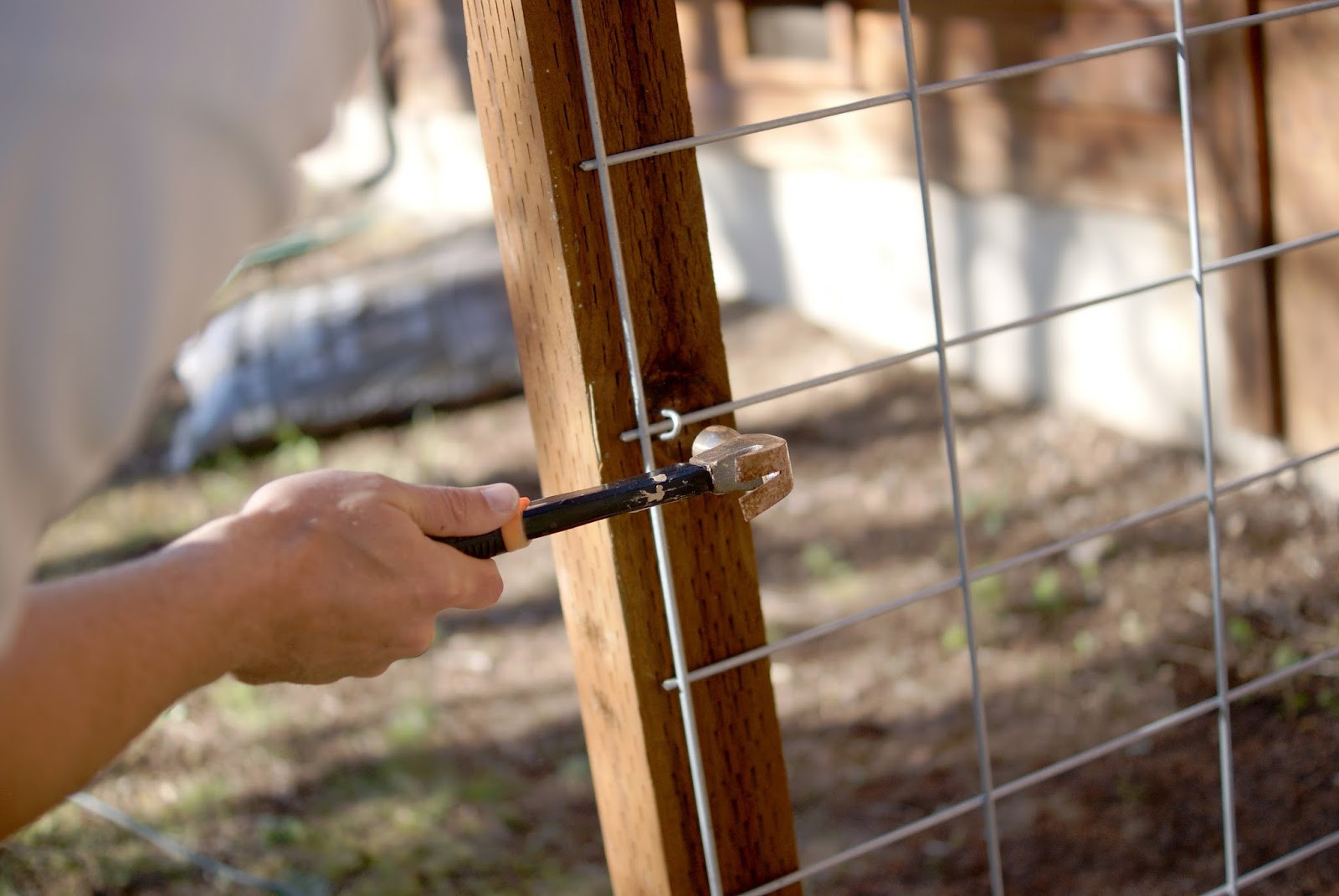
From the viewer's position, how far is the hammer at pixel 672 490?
2.69ft

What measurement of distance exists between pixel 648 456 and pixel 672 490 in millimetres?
87

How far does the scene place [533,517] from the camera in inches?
32.8

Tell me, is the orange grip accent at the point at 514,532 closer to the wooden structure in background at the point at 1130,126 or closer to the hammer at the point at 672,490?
the hammer at the point at 672,490

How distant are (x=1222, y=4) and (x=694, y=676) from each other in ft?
7.43

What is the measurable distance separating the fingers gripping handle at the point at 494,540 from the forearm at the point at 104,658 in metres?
0.17

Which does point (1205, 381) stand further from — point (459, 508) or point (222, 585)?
point (222, 585)

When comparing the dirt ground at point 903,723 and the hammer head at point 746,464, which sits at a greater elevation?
the hammer head at point 746,464

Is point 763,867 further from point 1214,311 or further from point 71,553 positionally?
point 71,553

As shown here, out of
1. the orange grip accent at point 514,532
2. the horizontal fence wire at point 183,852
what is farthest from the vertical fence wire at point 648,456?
the horizontal fence wire at point 183,852

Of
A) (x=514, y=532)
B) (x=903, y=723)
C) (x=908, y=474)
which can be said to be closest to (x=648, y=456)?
(x=514, y=532)

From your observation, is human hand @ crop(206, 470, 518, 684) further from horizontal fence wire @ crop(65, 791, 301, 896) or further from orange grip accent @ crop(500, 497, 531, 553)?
horizontal fence wire @ crop(65, 791, 301, 896)

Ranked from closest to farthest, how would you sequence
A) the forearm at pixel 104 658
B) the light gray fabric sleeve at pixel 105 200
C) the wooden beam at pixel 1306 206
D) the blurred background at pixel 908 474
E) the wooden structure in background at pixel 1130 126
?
the light gray fabric sleeve at pixel 105 200
the forearm at pixel 104 658
the blurred background at pixel 908 474
the wooden beam at pixel 1306 206
the wooden structure in background at pixel 1130 126

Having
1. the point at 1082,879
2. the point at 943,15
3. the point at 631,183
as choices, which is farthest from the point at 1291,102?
the point at 631,183

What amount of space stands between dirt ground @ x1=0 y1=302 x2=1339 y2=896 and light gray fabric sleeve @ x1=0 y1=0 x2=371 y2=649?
1.85m
